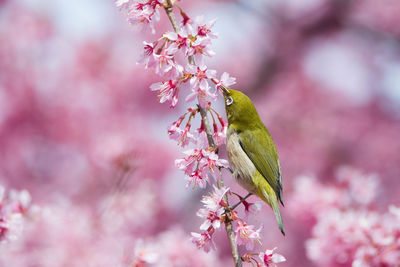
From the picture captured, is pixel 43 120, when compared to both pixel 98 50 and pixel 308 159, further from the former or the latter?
pixel 308 159

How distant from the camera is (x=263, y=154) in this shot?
9.59 feet

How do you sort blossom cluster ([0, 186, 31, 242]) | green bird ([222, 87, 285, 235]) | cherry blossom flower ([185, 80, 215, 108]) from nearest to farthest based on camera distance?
cherry blossom flower ([185, 80, 215, 108]) → blossom cluster ([0, 186, 31, 242]) → green bird ([222, 87, 285, 235])

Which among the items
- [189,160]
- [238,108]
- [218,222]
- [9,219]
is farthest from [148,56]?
[9,219]

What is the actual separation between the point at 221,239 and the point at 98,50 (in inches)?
192

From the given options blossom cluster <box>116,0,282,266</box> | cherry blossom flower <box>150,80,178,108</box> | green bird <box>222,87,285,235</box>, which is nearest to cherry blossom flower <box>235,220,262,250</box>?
blossom cluster <box>116,0,282,266</box>

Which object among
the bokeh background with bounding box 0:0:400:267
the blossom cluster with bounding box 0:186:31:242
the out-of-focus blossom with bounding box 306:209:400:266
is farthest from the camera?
the bokeh background with bounding box 0:0:400:267

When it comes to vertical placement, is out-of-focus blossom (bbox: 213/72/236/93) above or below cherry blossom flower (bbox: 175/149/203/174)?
above

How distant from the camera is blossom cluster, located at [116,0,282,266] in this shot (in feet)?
6.70

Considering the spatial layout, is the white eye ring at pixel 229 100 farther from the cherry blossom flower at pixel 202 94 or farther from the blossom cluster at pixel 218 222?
the blossom cluster at pixel 218 222

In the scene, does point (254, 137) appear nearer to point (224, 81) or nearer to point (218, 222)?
point (224, 81)

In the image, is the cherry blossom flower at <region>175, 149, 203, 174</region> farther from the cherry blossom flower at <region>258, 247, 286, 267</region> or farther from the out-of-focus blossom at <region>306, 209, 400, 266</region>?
the out-of-focus blossom at <region>306, 209, 400, 266</region>

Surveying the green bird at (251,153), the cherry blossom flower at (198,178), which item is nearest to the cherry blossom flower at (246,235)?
the cherry blossom flower at (198,178)

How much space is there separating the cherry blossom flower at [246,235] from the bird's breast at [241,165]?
73cm

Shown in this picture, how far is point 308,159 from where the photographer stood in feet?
29.8
